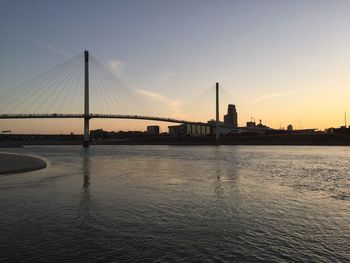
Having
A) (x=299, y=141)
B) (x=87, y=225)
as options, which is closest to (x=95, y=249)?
(x=87, y=225)

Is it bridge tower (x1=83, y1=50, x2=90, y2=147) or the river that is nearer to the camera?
the river

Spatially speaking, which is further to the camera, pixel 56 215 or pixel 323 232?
pixel 56 215

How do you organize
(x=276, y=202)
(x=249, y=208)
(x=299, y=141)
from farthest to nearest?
1. (x=299, y=141)
2. (x=276, y=202)
3. (x=249, y=208)

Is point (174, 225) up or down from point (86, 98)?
down

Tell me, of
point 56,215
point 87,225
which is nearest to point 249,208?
point 87,225

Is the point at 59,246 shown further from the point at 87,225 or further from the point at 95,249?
the point at 87,225

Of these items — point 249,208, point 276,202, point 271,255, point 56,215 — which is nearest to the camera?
point 271,255

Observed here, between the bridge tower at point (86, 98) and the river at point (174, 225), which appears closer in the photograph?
the river at point (174, 225)

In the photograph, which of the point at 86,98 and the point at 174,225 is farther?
the point at 86,98

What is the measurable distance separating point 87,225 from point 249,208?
5.60 m

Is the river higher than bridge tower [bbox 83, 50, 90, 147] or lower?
lower

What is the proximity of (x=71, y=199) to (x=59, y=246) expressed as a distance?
20.3ft

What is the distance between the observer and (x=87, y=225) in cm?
922

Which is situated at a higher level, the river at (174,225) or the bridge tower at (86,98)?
the bridge tower at (86,98)
